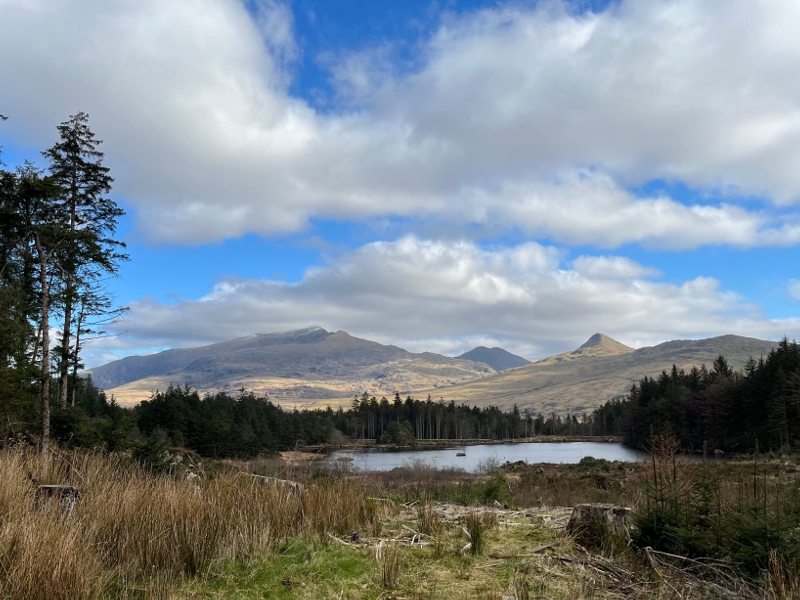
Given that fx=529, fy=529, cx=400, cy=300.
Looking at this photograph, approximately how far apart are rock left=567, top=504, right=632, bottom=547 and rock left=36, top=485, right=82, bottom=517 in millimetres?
7013

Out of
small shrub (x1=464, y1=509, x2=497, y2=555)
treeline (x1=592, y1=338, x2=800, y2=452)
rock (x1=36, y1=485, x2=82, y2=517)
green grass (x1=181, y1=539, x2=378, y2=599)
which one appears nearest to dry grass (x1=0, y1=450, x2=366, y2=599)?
rock (x1=36, y1=485, x2=82, y2=517)

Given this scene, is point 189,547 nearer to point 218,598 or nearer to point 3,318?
point 218,598

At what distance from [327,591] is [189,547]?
1.72 metres

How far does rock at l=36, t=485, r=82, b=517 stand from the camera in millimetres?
6550

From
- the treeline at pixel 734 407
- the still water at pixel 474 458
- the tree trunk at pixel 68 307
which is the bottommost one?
the still water at pixel 474 458

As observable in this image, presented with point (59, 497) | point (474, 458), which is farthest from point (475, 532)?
point (474, 458)

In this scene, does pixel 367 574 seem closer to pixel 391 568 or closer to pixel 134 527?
pixel 391 568

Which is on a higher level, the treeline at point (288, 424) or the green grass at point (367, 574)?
the green grass at point (367, 574)

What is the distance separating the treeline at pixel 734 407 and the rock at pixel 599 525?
106 ft

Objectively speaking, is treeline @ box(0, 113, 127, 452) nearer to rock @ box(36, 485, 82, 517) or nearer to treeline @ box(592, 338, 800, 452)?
rock @ box(36, 485, 82, 517)

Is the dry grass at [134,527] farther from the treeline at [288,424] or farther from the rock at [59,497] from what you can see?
the treeline at [288,424]

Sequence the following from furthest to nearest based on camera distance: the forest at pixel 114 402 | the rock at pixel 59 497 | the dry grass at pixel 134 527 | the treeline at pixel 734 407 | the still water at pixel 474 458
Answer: the treeline at pixel 734 407 < the still water at pixel 474 458 < the forest at pixel 114 402 < the rock at pixel 59 497 < the dry grass at pixel 134 527

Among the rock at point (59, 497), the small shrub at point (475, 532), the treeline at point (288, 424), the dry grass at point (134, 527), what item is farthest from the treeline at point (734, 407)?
the treeline at point (288, 424)

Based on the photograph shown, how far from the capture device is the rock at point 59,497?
21.5 feet
